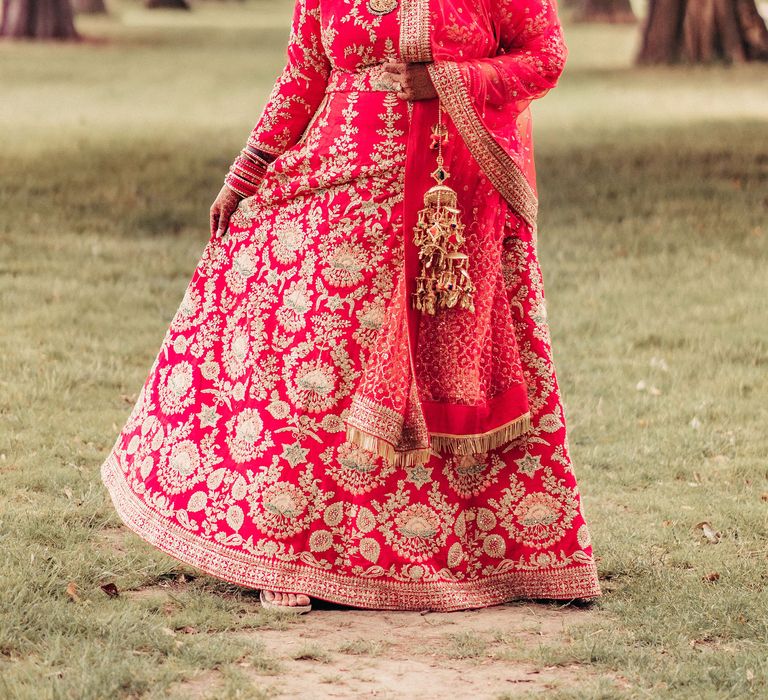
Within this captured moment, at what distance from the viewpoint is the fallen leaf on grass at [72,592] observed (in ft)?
12.4

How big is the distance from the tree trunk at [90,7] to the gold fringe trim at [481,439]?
1139 inches

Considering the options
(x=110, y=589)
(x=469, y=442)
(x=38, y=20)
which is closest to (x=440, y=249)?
(x=469, y=442)

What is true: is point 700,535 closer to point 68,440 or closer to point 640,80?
point 68,440

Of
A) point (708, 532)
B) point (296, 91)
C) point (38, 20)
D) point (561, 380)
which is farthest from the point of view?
point (38, 20)

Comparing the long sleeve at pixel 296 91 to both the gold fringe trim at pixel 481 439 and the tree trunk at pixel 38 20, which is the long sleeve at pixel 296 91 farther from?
the tree trunk at pixel 38 20

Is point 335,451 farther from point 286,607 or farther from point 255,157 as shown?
point 255,157

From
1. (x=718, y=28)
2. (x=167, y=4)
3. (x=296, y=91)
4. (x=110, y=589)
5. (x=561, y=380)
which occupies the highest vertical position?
(x=296, y=91)

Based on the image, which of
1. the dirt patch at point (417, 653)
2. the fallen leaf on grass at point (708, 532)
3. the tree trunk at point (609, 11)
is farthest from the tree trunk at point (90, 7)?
the dirt patch at point (417, 653)

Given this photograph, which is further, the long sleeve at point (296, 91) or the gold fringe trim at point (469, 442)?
the long sleeve at point (296, 91)

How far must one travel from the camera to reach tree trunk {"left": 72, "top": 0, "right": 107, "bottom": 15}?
31062mm

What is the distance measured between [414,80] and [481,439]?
3.27 feet

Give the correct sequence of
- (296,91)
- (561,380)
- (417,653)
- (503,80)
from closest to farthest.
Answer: (417,653)
(503,80)
(296,91)
(561,380)

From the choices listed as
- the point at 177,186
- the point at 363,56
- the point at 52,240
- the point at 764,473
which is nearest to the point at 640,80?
the point at 177,186

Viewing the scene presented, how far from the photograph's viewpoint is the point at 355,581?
3.87 meters
